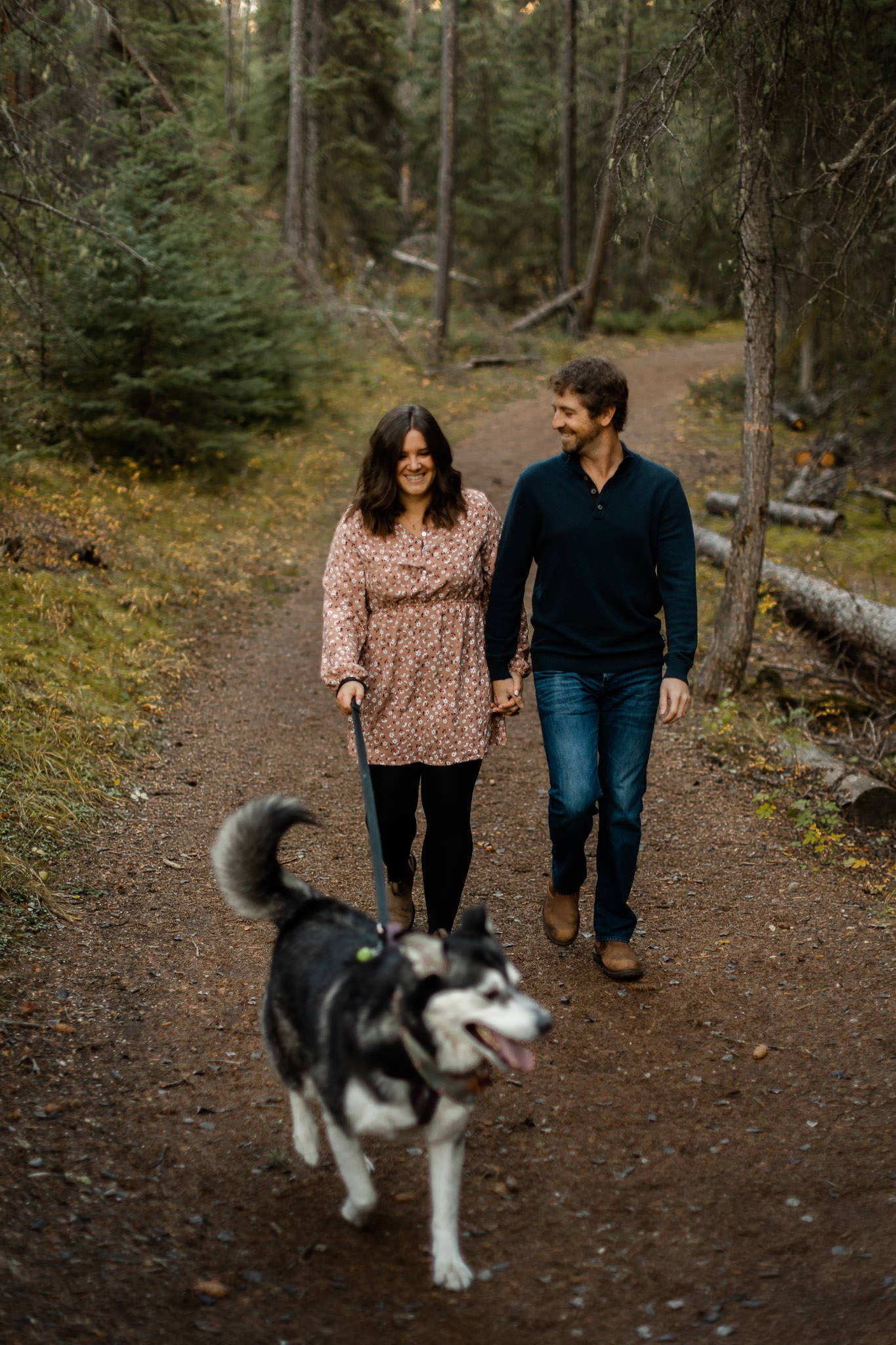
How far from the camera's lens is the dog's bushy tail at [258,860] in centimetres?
302

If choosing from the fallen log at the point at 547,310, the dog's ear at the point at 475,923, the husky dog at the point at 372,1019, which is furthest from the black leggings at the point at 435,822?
the fallen log at the point at 547,310

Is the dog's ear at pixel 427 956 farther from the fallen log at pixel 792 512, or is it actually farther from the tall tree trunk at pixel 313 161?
the tall tree trunk at pixel 313 161

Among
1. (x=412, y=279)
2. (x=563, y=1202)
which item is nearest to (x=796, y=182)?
(x=563, y=1202)

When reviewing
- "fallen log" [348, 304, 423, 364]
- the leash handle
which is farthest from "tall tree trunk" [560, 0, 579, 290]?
the leash handle

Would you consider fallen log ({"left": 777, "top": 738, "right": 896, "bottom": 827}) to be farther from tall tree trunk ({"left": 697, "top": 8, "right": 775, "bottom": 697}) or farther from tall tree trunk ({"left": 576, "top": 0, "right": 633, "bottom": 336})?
tall tree trunk ({"left": 576, "top": 0, "right": 633, "bottom": 336})

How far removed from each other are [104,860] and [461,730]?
→ 2.40 meters

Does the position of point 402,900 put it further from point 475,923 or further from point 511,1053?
point 511,1053

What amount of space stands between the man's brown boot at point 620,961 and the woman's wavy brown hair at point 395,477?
6.74ft

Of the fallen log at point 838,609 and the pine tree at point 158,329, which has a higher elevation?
the pine tree at point 158,329

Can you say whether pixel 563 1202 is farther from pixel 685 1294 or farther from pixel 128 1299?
pixel 128 1299

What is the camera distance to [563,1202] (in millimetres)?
3270

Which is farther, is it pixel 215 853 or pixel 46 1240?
pixel 215 853

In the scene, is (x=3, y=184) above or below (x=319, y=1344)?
above

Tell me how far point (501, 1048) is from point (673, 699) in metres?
2.01
